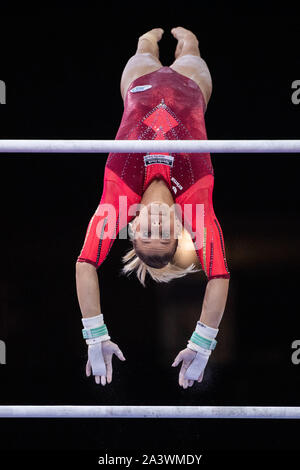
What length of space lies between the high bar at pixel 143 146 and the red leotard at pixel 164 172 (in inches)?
16.1

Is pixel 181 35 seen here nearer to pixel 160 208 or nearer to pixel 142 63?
pixel 142 63

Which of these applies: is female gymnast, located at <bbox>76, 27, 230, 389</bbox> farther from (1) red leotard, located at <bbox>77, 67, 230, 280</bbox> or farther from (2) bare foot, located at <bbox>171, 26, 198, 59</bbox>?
(2) bare foot, located at <bbox>171, 26, 198, 59</bbox>

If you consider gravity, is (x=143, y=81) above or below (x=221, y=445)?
above

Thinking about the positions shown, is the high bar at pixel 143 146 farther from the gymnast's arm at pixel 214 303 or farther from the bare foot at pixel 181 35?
the bare foot at pixel 181 35

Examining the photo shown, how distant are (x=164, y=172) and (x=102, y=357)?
2.21 feet

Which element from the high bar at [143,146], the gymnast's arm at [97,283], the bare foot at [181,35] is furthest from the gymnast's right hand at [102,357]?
the bare foot at [181,35]

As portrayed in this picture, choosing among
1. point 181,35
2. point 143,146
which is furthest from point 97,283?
point 181,35

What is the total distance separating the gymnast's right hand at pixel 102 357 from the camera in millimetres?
1944

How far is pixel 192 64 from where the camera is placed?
8.09 ft

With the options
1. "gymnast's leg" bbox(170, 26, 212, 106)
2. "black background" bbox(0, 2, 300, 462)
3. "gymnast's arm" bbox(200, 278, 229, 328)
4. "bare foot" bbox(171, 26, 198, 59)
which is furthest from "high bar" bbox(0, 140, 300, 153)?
"black background" bbox(0, 2, 300, 462)

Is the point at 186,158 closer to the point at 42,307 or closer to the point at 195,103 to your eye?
the point at 195,103
